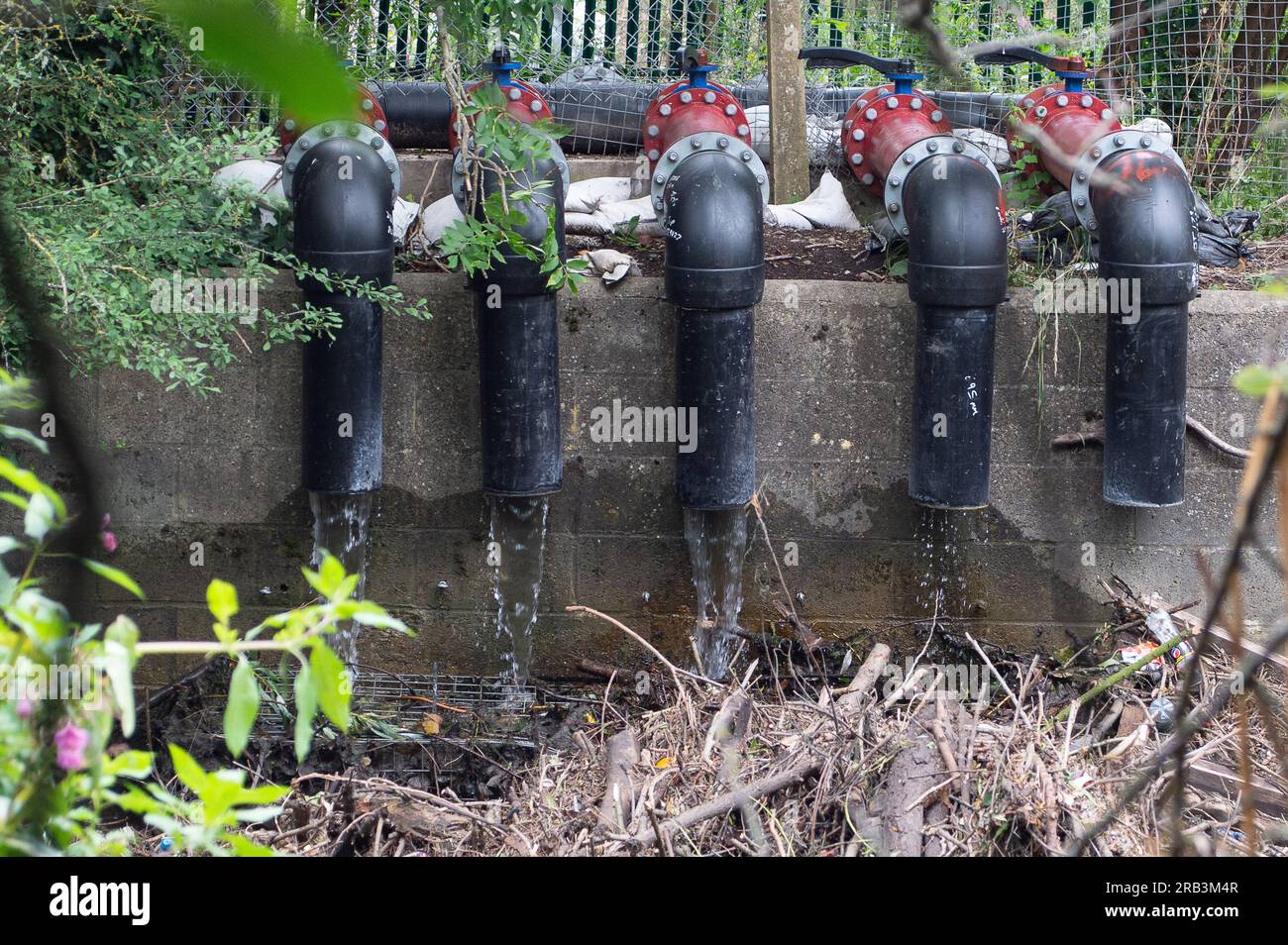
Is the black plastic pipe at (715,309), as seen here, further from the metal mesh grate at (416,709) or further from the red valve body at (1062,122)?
the red valve body at (1062,122)

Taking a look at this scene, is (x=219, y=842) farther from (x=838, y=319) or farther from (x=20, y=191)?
(x=838, y=319)

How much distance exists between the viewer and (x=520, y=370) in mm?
4352

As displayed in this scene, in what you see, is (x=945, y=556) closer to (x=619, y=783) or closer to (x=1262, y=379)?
(x=619, y=783)

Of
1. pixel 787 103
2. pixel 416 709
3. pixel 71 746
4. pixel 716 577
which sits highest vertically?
pixel 787 103

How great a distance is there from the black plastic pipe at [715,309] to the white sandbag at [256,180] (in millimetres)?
1550

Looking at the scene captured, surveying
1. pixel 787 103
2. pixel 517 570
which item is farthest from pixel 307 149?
pixel 787 103

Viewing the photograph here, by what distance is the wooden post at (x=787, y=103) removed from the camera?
199 inches

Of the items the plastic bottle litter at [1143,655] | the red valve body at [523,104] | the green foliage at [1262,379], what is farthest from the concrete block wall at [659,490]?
the green foliage at [1262,379]

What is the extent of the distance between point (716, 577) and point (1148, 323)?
1877 mm

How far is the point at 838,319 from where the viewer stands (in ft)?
15.4

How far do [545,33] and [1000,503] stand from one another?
10.2ft

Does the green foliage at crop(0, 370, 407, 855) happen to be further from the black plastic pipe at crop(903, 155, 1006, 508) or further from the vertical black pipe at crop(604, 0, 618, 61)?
the vertical black pipe at crop(604, 0, 618, 61)

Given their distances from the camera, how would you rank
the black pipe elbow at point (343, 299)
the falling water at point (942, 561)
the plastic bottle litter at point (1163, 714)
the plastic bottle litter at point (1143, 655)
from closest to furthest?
the plastic bottle litter at point (1163, 714)
the black pipe elbow at point (343, 299)
the plastic bottle litter at point (1143, 655)
the falling water at point (942, 561)

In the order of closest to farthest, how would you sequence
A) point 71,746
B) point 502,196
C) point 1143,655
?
point 71,746 → point 502,196 → point 1143,655
